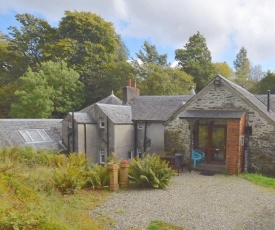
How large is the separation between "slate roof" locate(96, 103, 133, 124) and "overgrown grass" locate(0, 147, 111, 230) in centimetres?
941

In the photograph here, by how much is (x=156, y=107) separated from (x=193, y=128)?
19.6ft

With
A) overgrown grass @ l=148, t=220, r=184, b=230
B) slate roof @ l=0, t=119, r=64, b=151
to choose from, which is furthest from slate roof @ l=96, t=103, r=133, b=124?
overgrown grass @ l=148, t=220, r=184, b=230

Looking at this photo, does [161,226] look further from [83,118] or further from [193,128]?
[83,118]

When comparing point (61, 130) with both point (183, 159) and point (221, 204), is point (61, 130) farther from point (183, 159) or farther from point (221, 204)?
point (221, 204)

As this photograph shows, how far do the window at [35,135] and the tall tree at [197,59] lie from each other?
2958cm

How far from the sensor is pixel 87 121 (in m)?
20.7

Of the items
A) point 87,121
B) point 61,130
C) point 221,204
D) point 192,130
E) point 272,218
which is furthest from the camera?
point 61,130

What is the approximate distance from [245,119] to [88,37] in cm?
2967

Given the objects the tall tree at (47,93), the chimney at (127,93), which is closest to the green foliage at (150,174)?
the chimney at (127,93)

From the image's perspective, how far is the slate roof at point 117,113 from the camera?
68.5ft

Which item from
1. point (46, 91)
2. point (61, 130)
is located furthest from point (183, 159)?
point (46, 91)

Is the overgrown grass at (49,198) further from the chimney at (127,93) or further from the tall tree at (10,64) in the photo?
the tall tree at (10,64)

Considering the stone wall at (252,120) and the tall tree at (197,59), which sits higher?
the tall tree at (197,59)

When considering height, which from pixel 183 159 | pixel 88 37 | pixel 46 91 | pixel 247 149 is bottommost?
pixel 183 159
